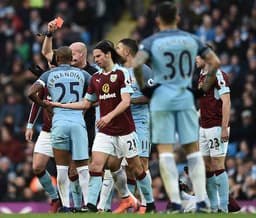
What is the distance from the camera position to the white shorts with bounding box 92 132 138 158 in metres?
16.8

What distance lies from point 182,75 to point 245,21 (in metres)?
13.5

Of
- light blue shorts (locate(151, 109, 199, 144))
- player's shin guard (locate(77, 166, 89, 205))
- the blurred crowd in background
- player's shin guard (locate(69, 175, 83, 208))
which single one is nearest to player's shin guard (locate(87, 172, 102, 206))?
player's shin guard (locate(77, 166, 89, 205))

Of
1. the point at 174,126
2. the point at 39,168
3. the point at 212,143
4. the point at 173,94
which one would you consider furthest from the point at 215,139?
the point at 173,94

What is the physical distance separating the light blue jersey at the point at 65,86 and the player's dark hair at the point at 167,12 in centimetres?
295

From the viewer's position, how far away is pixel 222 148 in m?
17.8

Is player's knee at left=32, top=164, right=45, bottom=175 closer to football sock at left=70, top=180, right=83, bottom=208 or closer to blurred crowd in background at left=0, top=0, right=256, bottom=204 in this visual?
football sock at left=70, top=180, right=83, bottom=208

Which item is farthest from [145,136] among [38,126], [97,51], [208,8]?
[208,8]

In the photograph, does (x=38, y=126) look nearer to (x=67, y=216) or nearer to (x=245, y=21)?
(x=245, y=21)

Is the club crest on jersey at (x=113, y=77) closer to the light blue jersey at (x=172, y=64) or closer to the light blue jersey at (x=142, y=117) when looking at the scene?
the light blue jersey at (x=142, y=117)

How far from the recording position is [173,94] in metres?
14.8

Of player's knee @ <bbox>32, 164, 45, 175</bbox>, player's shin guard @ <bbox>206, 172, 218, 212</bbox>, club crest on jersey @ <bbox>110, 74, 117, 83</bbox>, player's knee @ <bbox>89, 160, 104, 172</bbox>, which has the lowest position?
player's shin guard @ <bbox>206, 172, 218, 212</bbox>

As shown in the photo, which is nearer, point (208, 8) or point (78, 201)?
point (78, 201)

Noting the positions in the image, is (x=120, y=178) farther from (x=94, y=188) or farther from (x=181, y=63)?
(x=181, y=63)

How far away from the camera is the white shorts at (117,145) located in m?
16.8
